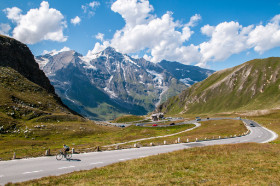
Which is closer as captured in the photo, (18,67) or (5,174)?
(5,174)

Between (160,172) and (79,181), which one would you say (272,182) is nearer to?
(160,172)

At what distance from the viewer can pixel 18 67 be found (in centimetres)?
14962

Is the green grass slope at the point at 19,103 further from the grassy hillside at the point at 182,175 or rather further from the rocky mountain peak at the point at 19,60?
the grassy hillside at the point at 182,175

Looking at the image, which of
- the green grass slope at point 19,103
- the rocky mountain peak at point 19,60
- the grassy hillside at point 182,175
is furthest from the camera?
the rocky mountain peak at point 19,60

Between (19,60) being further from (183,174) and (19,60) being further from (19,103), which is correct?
(183,174)

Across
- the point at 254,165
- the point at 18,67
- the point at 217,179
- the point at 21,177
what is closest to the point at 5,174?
the point at 21,177

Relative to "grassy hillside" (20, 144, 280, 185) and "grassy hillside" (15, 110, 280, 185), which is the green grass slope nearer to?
"grassy hillside" (15, 110, 280, 185)

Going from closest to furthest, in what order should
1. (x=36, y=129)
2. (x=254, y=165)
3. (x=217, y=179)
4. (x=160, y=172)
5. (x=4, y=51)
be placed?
(x=217, y=179), (x=160, y=172), (x=254, y=165), (x=36, y=129), (x=4, y=51)

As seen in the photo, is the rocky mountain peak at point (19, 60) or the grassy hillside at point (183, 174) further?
the rocky mountain peak at point (19, 60)

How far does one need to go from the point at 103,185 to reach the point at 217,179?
9983 mm

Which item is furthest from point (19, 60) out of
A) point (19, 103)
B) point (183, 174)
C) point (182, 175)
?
point (182, 175)

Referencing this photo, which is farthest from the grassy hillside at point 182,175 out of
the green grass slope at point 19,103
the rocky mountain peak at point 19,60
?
the rocky mountain peak at point 19,60

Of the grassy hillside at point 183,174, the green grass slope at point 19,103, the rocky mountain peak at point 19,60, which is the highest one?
the rocky mountain peak at point 19,60

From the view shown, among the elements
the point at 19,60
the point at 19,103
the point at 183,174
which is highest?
the point at 19,60
